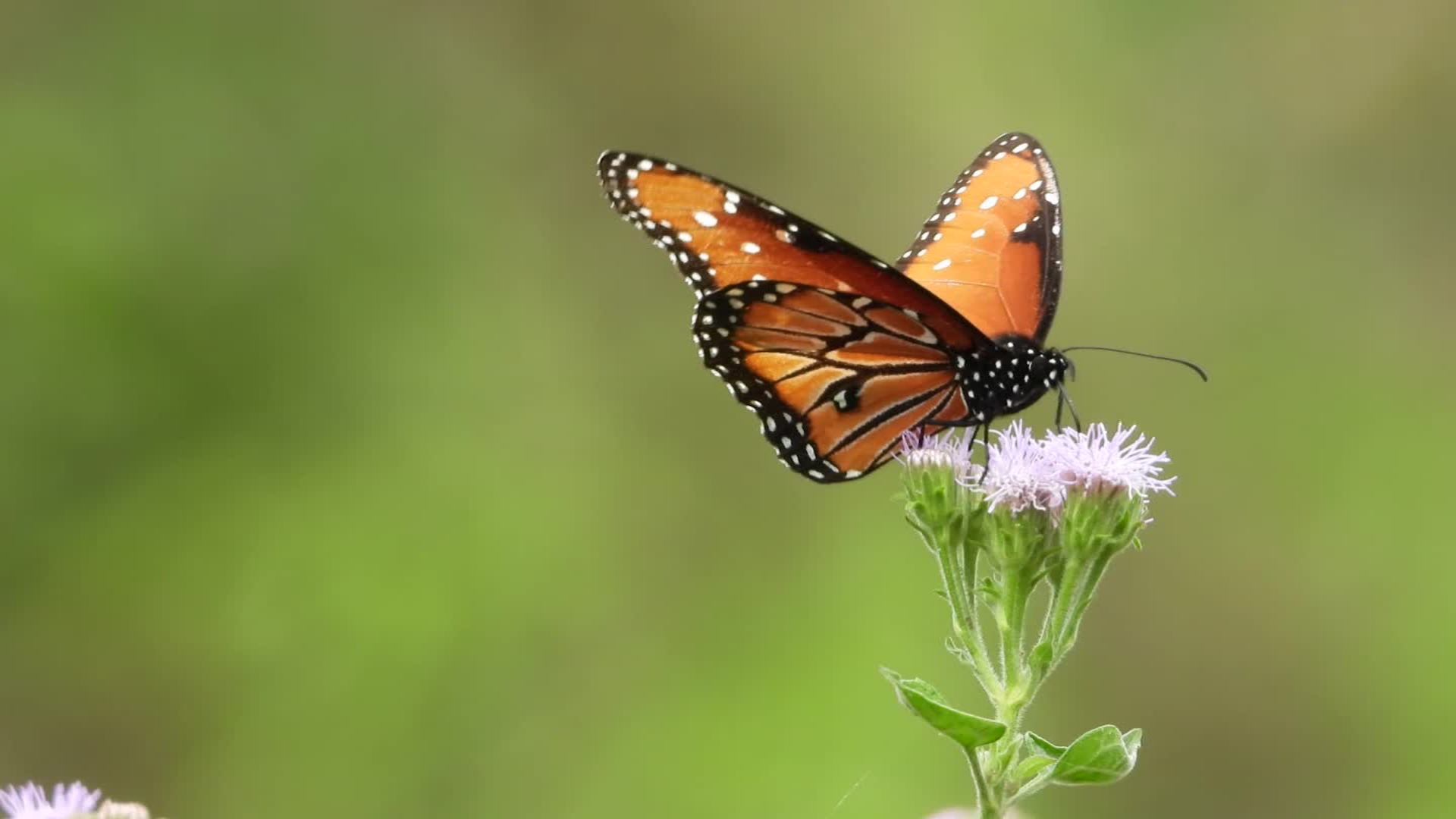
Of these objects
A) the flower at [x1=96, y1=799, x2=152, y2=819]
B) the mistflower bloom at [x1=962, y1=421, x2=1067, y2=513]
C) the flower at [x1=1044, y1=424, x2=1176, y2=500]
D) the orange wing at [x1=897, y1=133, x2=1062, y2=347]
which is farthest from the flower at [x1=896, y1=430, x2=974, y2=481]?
the flower at [x1=96, y1=799, x2=152, y2=819]

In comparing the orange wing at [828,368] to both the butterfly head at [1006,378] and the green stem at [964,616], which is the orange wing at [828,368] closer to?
the butterfly head at [1006,378]

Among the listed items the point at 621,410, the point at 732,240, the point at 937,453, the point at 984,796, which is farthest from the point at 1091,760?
the point at 621,410

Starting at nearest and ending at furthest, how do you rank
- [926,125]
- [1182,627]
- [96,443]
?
[96,443], [1182,627], [926,125]

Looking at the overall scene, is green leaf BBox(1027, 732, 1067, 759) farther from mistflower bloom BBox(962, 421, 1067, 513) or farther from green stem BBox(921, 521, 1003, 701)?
mistflower bloom BBox(962, 421, 1067, 513)

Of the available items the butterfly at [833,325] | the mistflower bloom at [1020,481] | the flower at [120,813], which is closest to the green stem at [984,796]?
the mistflower bloom at [1020,481]

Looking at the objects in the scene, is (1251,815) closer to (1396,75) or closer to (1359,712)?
(1359,712)

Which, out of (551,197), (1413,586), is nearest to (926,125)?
(551,197)
